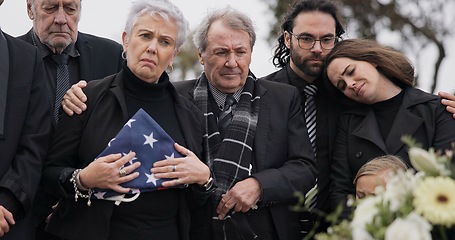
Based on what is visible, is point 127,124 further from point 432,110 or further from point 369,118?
point 432,110

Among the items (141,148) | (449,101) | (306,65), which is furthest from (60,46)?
(449,101)

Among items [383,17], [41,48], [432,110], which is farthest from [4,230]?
[383,17]

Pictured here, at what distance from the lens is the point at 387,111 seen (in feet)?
15.7

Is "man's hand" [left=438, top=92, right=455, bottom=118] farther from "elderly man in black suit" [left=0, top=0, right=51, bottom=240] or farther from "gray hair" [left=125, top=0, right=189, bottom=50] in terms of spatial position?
"elderly man in black suit" [left=0, top=0, right=51, bottom=240]

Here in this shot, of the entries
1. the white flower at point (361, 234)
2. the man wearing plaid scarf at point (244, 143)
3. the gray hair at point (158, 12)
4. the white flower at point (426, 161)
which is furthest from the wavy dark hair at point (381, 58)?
the white flower at point (361, 234)

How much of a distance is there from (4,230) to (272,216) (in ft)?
5.24

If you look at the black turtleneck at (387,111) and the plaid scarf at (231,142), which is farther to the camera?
the black turtleneck at (387,111)

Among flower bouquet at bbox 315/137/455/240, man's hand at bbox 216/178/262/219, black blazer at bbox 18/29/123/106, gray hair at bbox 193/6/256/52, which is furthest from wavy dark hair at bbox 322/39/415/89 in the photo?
flower bouquet at bbox 315/137/455/240

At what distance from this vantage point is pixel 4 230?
12.1ft

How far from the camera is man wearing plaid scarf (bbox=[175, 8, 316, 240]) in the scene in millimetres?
4293

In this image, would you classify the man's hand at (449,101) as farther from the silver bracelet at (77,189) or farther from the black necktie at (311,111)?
the silver bracelet at (77,189)

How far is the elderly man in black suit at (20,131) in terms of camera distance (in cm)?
376

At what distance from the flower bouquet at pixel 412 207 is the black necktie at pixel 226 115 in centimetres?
211

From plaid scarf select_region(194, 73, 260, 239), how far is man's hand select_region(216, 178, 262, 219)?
0.06m
